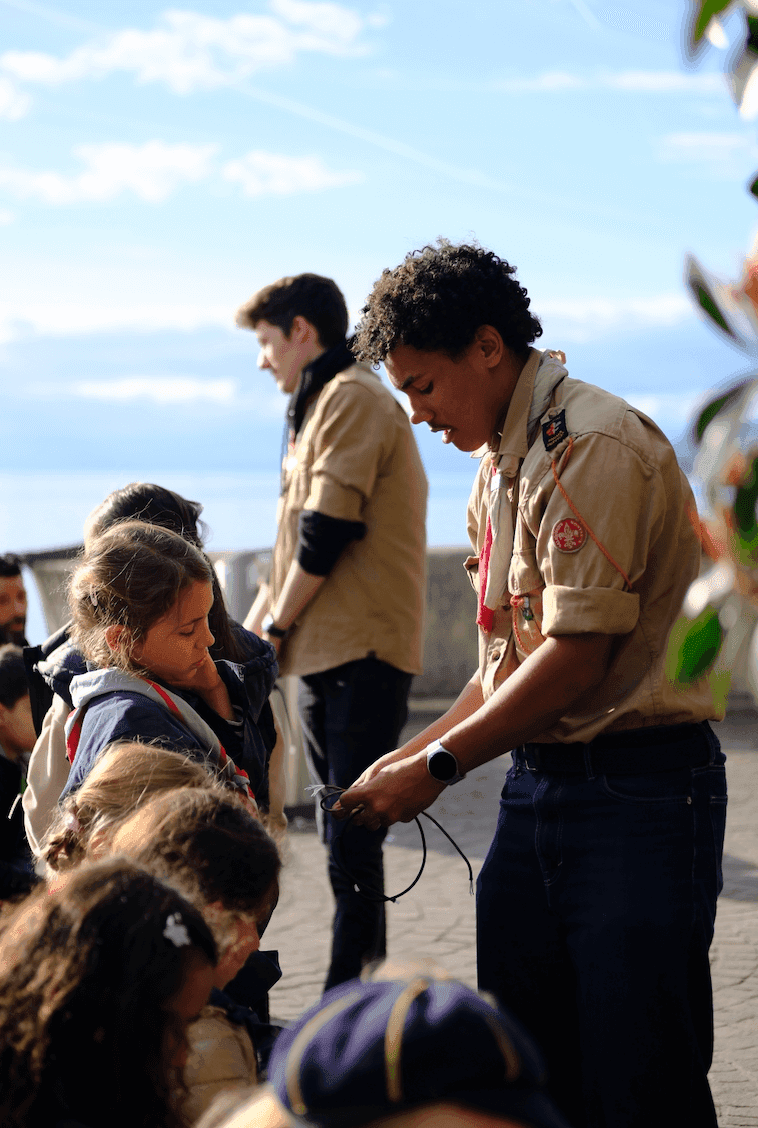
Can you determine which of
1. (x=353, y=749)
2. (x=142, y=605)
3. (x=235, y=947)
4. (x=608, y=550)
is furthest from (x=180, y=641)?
(x=353, y=749)

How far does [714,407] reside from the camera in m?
0.91

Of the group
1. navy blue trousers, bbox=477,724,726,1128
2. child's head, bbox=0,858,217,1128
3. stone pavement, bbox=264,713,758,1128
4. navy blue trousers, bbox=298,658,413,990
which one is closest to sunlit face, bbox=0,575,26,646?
navy blue trousers, bbox=298,658,413,990

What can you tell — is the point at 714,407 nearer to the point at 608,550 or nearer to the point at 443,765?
the point at 608,550

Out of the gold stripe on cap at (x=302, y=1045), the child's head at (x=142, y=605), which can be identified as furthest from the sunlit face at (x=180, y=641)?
the gold stripe on cap at (x=302, y=1045)

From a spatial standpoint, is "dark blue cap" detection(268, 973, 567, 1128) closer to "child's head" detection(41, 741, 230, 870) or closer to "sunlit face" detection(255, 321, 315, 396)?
"child's head" detection(41, 741, 230, 870)

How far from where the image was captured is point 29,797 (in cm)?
283

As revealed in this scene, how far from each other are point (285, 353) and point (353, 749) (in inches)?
54.8

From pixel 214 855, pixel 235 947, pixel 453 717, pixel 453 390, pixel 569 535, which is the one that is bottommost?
pixel 235 947

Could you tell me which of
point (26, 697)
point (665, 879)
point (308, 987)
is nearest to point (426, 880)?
point (308, 987)

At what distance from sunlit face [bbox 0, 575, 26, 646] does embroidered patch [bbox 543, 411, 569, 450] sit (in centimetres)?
303

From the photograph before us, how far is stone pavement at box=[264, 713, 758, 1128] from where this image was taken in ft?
13.1

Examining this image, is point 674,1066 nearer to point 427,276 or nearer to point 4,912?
point 4,912

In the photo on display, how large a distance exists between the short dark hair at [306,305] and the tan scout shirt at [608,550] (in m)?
1.98

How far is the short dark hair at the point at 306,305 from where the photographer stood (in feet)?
14.1
